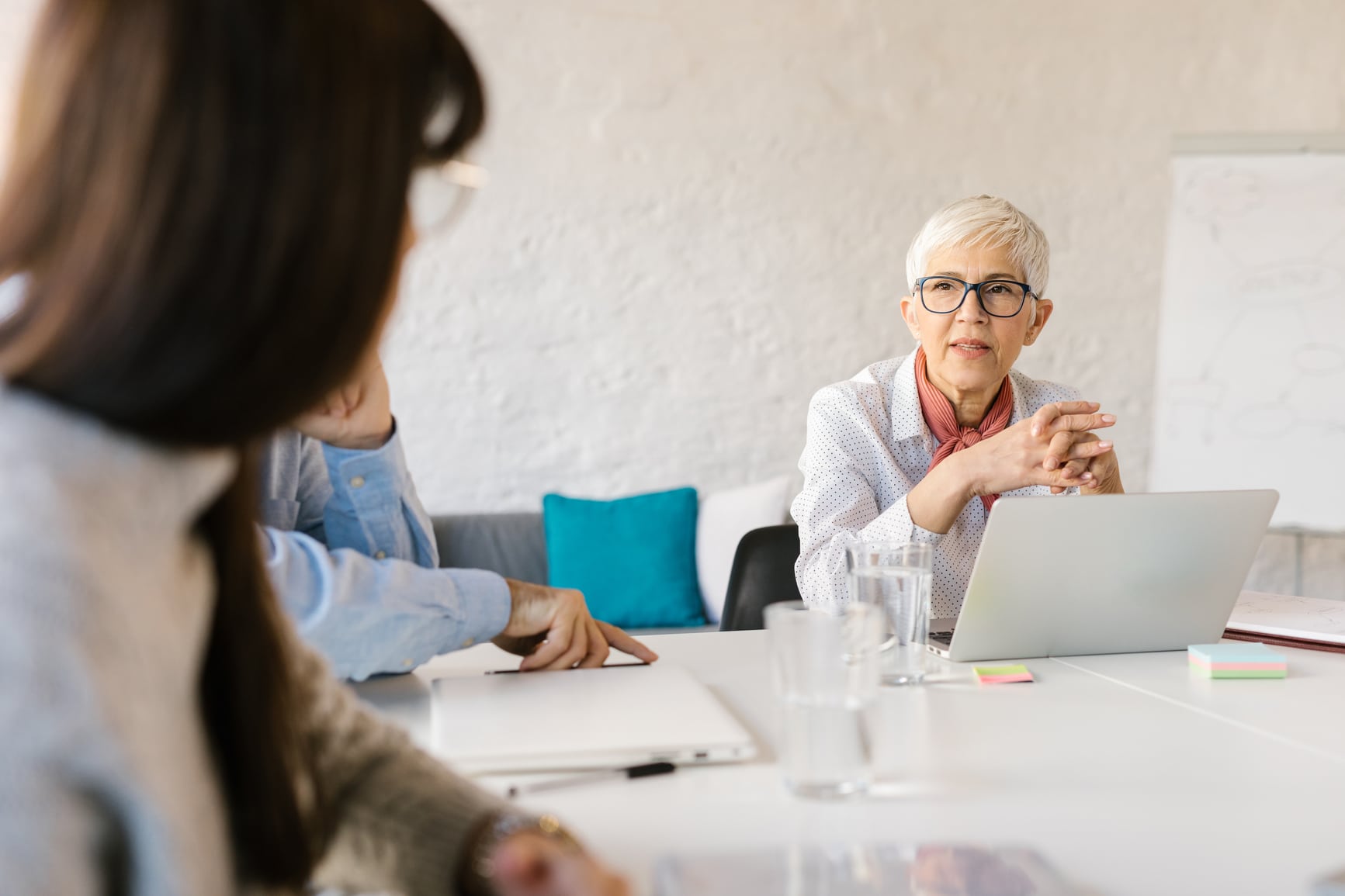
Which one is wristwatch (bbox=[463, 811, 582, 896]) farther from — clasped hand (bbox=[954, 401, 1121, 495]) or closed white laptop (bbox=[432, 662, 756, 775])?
clasped hand (bbox=[954, 401, 1121, 495])

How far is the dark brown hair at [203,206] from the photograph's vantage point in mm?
455

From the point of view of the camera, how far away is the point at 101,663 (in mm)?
443

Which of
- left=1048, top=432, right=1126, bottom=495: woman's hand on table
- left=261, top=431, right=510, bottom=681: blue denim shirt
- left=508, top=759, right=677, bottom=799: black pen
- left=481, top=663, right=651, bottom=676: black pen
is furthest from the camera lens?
left=1048, top=432, right=1126, bottom=495: woman's hand on table

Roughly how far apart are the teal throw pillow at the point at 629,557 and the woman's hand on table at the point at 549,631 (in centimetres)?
191

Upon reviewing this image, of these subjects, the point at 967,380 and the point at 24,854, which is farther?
the point at 967,380

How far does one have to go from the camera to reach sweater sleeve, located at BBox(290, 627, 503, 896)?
0.69 m

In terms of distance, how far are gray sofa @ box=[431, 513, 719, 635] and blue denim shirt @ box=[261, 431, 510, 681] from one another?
1.98 m

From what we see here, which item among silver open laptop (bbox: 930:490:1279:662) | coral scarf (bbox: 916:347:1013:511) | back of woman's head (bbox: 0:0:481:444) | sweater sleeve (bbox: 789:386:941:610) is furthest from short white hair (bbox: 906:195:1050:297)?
back of woman's head (bbox: 0:0:481:444)

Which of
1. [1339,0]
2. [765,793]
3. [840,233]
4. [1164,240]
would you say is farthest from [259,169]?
[1339,0]

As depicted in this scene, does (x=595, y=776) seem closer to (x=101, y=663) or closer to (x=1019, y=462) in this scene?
(x=101, y=663)

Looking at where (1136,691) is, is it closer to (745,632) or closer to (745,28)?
(745,632)

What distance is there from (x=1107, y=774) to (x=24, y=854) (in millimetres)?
738

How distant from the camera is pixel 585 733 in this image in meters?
0.92

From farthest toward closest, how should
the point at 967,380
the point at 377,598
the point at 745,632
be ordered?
the point at 967,380, the point at 745,632, the point at 377,598
